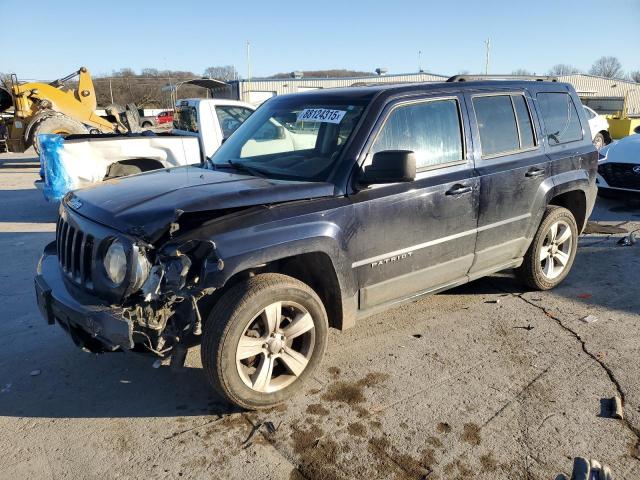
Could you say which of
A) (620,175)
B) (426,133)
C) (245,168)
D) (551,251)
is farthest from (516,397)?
(620,175)

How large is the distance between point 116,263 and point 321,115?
1.87 m

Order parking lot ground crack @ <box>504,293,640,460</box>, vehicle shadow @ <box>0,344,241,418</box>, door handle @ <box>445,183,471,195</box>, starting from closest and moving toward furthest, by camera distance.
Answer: parking lot ground crack @ <box>504,293,640,460</box> → vehicle shadow @ <box>0,344,241,418</box> → door handle @ <box>445,183,471,195</box>

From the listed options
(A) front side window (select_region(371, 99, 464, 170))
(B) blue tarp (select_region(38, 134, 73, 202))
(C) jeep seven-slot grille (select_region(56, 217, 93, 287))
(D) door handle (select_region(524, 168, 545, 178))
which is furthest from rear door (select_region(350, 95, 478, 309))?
(B) blue tarp (select_region(38, 134, 73, 202))

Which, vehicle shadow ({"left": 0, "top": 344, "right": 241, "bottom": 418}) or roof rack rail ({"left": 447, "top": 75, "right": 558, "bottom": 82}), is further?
roof rack rail ({"left": 447, "top": 75, "right": 558, "bottom": 82})

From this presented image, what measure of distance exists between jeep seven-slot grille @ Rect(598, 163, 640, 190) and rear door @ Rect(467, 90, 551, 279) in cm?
503

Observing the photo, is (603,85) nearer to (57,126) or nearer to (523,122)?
(57,126)

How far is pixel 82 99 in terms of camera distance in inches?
695

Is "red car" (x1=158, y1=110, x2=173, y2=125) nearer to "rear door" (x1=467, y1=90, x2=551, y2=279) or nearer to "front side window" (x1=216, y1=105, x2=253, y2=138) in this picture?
"front side window" (x1=216, y1=105, x2=253, y2=138)

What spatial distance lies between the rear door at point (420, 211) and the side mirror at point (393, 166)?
20 centimetres

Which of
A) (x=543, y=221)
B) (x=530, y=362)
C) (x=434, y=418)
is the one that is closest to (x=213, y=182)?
(x=434, y=418)

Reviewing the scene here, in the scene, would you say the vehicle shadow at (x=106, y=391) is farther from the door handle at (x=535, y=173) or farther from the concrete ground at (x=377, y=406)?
the door handle at (x=535, y=173)

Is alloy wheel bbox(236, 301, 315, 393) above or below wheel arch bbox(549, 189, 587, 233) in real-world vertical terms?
below

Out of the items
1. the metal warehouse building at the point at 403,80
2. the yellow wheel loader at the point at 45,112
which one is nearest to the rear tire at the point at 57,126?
the yellow wheel loader at the point at 45,112

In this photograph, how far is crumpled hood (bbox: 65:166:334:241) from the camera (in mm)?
2961
